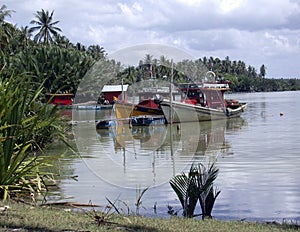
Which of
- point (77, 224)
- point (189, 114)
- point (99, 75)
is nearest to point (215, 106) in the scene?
point (189, 114)

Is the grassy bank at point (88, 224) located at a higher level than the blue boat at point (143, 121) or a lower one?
lower

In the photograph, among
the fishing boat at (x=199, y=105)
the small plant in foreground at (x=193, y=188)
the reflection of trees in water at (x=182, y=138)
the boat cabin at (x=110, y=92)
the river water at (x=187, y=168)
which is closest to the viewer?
the small plant in foreground at (x=193, y=188)

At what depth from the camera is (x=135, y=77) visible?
115 feet

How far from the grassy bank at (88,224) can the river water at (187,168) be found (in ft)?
7.79

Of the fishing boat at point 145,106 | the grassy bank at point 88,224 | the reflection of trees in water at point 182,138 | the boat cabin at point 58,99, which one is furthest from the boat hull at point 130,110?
the grassy bank at point 88,224

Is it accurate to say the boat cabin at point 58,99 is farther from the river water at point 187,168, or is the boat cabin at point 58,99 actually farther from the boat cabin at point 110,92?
the boat cabin at point 110,92

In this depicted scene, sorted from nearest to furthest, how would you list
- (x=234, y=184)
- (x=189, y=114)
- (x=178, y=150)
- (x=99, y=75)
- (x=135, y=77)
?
(x=234, y=184), (x=178, y=150), (x=135, y=77), (x=189, y=114), (x=99, y=75)

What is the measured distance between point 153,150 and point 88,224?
1676cm

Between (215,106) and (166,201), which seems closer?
(166,201)

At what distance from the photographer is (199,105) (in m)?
41.1

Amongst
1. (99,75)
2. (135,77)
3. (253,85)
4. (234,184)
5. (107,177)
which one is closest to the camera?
(234,184)

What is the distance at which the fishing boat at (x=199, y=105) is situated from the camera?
3753 cm

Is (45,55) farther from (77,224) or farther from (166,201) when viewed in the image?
(77,224)

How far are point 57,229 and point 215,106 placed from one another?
1497 inches
